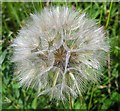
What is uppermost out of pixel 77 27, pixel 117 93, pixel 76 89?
pixel 77 27

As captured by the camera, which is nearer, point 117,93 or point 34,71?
point 34,71

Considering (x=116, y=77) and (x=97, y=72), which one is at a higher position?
(x=97, y=72)

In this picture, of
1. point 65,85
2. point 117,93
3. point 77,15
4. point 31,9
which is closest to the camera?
point 65,85

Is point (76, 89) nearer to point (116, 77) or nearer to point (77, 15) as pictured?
point (77, 15)

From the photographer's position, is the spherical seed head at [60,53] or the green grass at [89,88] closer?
the spherical seed head at [60,53]

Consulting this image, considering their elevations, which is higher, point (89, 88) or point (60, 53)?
point (60, 53)

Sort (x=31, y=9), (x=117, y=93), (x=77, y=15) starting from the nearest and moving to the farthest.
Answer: (x=77, y=15) → (x=117, y=93) → (x=31, y=9)

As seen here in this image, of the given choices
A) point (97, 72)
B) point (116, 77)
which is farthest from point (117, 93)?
point (97, 72)

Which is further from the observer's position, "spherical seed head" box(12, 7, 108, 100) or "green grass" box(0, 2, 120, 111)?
"green grass" box(0, 2, 120, 111)
